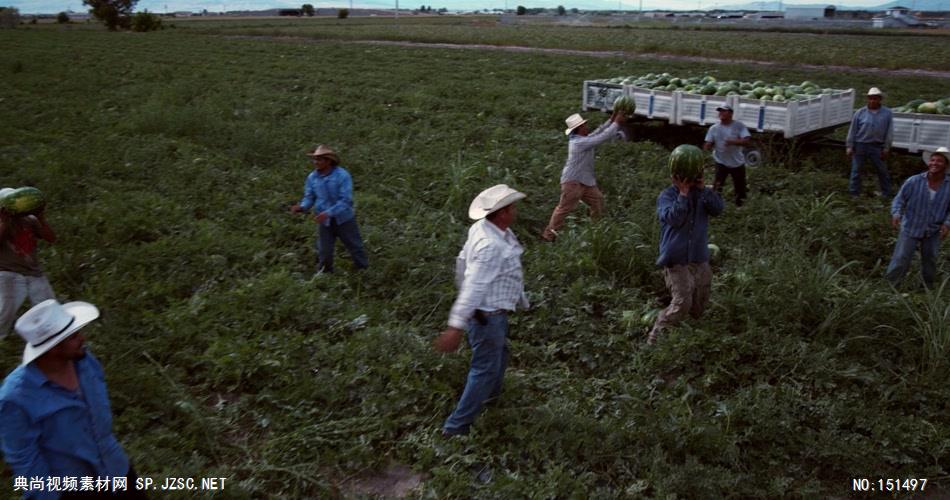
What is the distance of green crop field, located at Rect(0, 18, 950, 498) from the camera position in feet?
15.9

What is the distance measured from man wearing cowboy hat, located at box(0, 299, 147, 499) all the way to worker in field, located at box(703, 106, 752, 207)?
26.0ft

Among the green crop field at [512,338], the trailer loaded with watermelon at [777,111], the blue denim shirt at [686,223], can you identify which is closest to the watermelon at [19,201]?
the green crop field at [512,338]

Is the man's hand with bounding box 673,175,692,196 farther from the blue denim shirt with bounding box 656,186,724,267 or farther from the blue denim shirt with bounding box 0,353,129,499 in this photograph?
the blue denim shirt with bounding box 0,353,129,499

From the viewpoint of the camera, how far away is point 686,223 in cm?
579

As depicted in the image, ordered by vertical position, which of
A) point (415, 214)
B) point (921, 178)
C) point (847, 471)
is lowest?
point (847, 471)

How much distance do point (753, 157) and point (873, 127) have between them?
6.52 feet

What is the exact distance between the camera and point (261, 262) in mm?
7926

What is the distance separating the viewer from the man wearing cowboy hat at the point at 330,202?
287 inches

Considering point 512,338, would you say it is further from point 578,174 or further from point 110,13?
point 110,13

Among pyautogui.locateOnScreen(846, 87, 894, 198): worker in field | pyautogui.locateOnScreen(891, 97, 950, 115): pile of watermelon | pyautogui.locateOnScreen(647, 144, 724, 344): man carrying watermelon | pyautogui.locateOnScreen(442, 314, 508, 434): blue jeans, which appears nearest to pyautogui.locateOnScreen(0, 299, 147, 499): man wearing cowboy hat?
pyautogui.locateOnScreen(442, 314, 508, 434): blue jeans

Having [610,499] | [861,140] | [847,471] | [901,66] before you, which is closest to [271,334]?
[610,499]

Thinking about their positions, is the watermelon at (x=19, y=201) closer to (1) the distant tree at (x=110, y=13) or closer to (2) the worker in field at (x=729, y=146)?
(2) the worker in field at (x=729, y=146)

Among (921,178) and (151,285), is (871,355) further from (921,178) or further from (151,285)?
(151,285)

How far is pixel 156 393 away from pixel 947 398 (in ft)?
18.7
